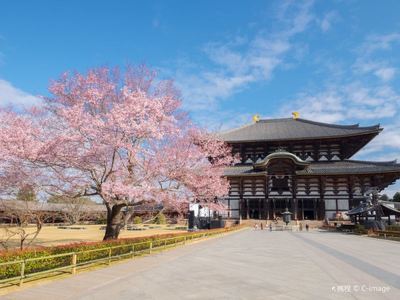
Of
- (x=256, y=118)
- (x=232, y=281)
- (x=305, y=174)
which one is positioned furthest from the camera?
(x=256, y=118)

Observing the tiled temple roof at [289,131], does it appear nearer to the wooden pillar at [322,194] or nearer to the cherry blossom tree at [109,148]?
the wooden pillar at [322,194]

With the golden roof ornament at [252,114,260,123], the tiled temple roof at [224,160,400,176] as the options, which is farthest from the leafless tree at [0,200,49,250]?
the golden roof ornament at [252,114,260,123]

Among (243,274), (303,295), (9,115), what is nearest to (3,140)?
(9,115)

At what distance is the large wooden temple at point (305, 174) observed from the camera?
145 feet

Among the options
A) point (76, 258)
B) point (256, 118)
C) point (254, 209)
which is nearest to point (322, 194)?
point (254, 209)

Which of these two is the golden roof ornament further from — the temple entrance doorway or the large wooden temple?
the temple entrance doorway

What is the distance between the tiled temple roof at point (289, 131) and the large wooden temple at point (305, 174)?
0.15m

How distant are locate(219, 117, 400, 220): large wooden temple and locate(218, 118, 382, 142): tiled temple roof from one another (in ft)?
0.49

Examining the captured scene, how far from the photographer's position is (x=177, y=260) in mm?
13719

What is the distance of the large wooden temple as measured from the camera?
145 ft

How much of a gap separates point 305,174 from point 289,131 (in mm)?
11637

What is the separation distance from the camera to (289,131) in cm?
5419

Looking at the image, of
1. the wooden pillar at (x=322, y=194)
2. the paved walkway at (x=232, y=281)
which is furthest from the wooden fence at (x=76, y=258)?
A: the wooden pillar at (x=322, y=194)

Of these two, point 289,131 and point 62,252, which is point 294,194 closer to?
point 289,131
